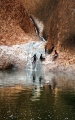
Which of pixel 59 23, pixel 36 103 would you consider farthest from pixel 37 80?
pixel 59 23

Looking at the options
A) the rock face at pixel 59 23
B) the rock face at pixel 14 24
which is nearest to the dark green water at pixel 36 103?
the rock face at pixel 59 23

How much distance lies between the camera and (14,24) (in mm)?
70625

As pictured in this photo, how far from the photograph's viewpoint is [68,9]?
6191 centimetres

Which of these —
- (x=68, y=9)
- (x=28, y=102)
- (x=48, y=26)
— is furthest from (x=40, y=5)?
(x=28, y=102)

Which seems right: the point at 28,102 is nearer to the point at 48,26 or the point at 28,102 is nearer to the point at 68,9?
the point at 68,9

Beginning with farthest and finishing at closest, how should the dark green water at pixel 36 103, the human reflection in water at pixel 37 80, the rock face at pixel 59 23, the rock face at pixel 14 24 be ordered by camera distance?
1. the rock face at pixel 14 24
2. the rock face at pixel 59 23
3. the human reflection in water at pixel 37 80
4. the dark green water at pixel 36 103

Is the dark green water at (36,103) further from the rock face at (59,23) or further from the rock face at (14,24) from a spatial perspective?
the rock face at (14,24)

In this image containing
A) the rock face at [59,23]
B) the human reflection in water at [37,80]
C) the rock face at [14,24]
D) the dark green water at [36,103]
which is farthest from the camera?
the rock face at [14,24]

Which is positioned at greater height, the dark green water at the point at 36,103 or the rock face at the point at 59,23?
the rock face at the point at 59,23

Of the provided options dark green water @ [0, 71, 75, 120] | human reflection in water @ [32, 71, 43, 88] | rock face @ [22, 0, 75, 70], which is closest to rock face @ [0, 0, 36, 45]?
rock face @ [22, 0, 75, 70]

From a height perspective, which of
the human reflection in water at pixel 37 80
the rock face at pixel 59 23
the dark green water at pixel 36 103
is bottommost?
the dark green water at pixel 36 103

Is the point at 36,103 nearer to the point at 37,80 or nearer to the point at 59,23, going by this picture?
the point at 37,80

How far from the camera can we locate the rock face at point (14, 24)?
222ft

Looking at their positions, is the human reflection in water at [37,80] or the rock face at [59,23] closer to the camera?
the human reflection in water at [37,80]
